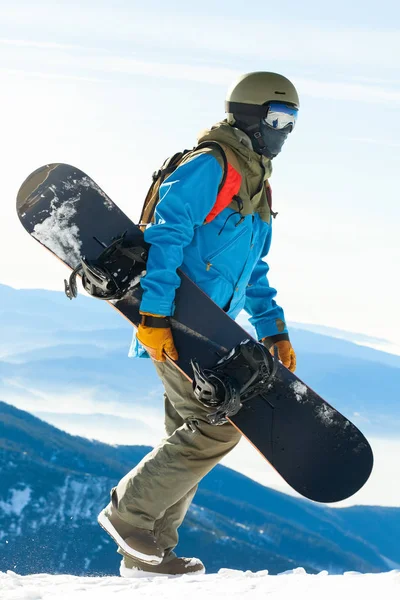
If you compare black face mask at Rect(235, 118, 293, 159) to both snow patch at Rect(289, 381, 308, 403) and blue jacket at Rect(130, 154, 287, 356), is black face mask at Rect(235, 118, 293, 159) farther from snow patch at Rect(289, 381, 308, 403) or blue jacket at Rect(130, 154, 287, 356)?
snow patch at Rect(289, 381, 308, 403)

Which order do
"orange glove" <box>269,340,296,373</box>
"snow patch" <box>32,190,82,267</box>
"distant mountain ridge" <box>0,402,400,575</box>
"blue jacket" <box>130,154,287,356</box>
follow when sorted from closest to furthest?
"blue jacket" <box>130,154,287,356</box> → "snow patch" <box>32,190,82,267</box> → "orange glove" <box>269,340,296,373</box> → "distant mountain ridge" <box>0,402,400,575</box>

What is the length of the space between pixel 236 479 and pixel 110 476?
1785cm

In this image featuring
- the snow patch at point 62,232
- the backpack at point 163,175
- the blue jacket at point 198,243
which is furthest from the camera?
the snow patch at point 62,232

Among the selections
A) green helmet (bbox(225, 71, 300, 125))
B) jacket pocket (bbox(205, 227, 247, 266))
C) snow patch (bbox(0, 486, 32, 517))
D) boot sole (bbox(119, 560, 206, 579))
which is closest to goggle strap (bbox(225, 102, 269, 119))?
green helmet (bbox(225, 71, 300, 125))

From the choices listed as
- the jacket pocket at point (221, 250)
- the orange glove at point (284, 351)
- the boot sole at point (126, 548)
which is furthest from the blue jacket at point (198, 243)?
the boot sole at point (126, 548)

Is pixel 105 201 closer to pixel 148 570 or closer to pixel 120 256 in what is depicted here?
pixel 120 256

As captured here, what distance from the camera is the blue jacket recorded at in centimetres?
414

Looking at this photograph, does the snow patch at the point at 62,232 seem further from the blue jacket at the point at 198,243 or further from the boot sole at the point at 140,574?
the boot sole at the point at 140,574

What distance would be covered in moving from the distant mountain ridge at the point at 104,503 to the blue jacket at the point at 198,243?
6658 cm

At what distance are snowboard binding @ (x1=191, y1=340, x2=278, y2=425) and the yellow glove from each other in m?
0.19

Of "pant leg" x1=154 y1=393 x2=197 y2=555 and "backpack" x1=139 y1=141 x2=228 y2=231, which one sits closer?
"backpack" x1=139 y1=141 x2=228 y2=231

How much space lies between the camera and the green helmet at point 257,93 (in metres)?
4.64

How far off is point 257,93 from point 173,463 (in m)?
2.23

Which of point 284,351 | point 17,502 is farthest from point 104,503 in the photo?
point 284,351
